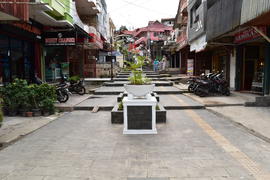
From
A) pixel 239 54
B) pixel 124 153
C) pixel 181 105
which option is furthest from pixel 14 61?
pixel 239 54

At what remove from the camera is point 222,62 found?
16.9 m

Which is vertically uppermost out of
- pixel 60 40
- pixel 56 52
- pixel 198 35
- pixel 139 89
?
pixel 198 35

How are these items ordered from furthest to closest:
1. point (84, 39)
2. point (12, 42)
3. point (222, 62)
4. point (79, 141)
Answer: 1. point (222, 62)
2. point (84, 39)
3. point (12, 42)
4. point (79, 141)

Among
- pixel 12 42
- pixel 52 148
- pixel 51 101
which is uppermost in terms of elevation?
pixel 12 42

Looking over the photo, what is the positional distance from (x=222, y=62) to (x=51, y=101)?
13.0 m

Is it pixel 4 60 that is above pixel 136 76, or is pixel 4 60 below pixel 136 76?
above

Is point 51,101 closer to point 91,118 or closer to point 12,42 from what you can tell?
point 91,118

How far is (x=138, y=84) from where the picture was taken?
584cm

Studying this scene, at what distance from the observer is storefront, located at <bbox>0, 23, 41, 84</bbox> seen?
423 inches

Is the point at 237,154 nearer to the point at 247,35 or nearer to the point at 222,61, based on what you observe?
the point at 247,35

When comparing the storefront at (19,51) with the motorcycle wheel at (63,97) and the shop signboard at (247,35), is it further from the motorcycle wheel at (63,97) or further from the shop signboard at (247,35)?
the shop signboard at (247,35)

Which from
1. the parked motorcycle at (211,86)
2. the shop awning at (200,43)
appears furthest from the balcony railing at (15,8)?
the shop awning at (200,43)

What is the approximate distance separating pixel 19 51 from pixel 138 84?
29.8 feet

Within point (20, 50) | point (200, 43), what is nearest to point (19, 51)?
point (20, 50)
